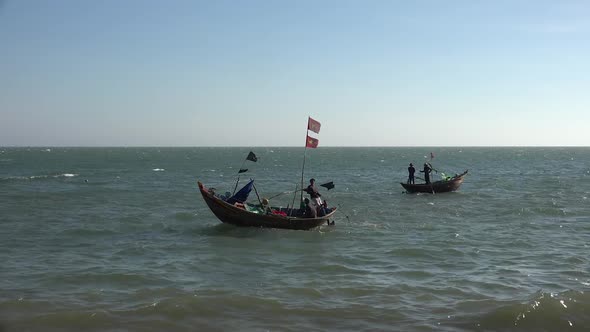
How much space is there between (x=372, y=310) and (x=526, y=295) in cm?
334

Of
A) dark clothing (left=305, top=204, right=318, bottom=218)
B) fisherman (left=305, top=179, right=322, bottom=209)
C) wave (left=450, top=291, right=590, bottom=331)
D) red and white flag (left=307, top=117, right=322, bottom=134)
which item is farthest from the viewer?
fisherman (left=305, top=179, right=322, bottom=209)

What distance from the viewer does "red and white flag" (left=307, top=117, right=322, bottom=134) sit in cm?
1848

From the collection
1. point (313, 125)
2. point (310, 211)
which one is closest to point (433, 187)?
point (310, 211)

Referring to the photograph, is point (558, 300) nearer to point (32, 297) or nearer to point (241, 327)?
point (241, 327)

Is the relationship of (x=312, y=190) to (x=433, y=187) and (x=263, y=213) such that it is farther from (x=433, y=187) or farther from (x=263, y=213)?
(x=433, y=187)

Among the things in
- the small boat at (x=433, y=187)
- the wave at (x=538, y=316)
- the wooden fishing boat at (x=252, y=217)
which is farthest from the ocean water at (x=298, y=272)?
the small boat at (x=433, y=187)

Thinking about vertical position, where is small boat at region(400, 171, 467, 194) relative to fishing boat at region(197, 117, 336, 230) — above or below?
above

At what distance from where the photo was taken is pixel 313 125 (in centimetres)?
Answer: 1858

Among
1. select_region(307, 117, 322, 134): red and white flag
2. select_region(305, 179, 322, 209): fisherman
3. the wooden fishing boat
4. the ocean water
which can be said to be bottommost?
the ocean water

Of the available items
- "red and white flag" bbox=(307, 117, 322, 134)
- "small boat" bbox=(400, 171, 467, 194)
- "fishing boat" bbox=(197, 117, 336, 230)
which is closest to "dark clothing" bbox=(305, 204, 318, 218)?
"fishing boat" bbox=(197, 117, 336, 230)

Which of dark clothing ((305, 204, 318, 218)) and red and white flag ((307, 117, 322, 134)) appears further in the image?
dark clothing ((305, 204, 318, 218))

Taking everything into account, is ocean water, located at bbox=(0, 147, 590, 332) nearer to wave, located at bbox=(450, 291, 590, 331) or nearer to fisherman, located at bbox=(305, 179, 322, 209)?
wave, located at bbox=(450, 291, 590, 331)

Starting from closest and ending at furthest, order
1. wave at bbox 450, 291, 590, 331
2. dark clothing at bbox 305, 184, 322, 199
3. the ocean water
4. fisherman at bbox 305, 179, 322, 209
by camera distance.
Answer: wave at bbox 450, 291, 590, 331, the ocean water, dark clothing at bbox 305, 184, 322, 199, fisherman at bbox 305, 179, 322, 209

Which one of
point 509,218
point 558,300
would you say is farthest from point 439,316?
point 509,218
